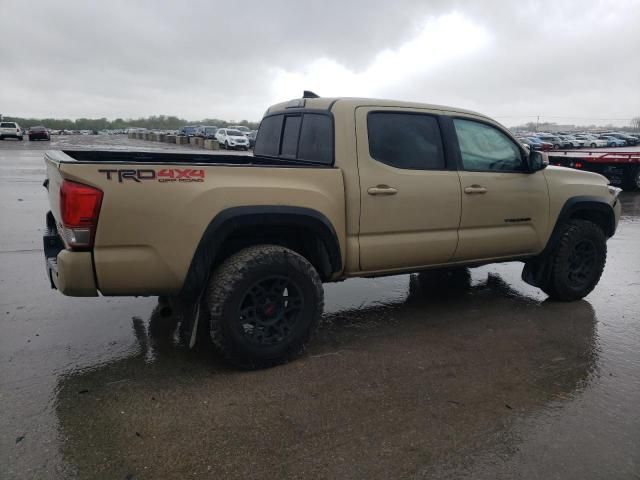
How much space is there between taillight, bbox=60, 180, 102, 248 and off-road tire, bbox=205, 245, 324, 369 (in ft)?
2.83

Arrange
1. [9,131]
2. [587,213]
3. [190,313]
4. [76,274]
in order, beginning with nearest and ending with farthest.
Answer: [76,274] → [190,313] → [587,213] → [9,131]

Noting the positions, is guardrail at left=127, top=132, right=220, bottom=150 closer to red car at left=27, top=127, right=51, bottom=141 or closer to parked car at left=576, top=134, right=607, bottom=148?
red car at left=27, top=127, right=51, bottom=141

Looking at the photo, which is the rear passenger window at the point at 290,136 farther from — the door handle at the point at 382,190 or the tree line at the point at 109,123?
the tree line at the point at 109,123

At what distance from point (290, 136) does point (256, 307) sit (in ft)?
5.63

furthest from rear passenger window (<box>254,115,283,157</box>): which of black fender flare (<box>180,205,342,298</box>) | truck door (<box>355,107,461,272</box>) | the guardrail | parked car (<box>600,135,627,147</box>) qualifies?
parked car (<box>600,135,627,147</box>)

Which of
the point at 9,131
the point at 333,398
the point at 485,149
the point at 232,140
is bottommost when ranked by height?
the point at 333,398

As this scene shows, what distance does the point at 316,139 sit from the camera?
4.16 m

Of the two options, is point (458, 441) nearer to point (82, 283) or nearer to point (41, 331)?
point (82, 283)

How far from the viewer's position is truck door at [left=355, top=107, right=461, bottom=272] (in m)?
3.93

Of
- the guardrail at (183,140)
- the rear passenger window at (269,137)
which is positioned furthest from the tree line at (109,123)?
the rear passenger window at (269,137)

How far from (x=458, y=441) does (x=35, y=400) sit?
8.24 feet

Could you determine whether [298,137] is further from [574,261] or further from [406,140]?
[574,261]

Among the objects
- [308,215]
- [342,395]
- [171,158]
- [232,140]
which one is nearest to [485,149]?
[308,215]

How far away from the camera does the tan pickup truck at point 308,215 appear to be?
313cm
